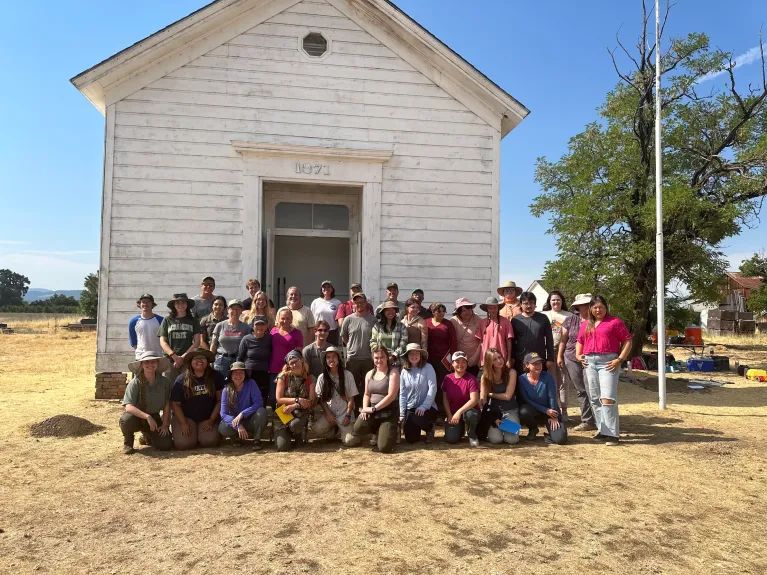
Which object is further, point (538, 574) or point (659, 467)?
point (659, 467)

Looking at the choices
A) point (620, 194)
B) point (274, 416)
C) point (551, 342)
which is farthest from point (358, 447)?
point (620, 194)

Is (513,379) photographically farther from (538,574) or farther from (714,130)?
(714,130)

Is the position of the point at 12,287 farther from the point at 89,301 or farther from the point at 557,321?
the point at 557,321

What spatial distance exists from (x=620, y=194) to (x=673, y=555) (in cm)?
1219

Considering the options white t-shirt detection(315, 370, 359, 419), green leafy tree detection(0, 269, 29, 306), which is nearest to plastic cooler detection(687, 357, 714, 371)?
white t-shirt detection(315, 370, 359, 419)

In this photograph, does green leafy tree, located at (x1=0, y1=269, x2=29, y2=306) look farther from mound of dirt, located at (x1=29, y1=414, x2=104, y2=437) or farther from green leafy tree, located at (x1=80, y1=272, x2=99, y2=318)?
mound of dirt, located at (x1=29, y1=414, x2=104, y2=437)

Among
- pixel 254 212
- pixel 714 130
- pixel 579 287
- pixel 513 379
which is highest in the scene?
pixel 714 130

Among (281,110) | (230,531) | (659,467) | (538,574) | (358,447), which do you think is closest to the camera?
(538,574)

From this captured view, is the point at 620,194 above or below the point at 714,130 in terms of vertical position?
below

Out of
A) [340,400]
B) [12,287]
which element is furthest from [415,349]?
[12,287]

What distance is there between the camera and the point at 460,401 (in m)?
6.51

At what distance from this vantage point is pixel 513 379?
259 inches

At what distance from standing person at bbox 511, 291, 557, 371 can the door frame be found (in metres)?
3.09

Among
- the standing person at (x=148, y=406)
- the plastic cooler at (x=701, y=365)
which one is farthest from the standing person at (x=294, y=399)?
the plastic cooler at (x=701, y=365)
